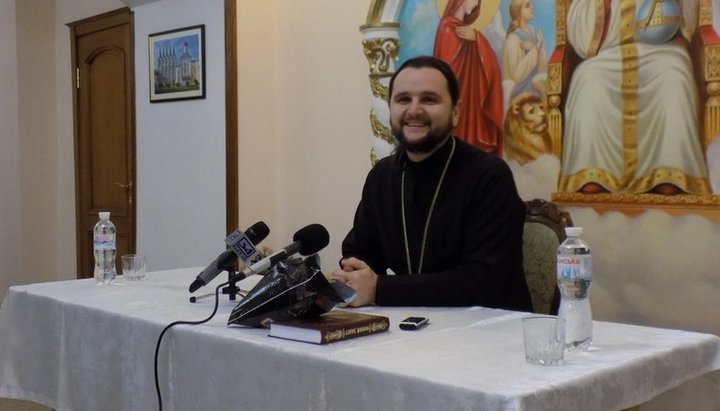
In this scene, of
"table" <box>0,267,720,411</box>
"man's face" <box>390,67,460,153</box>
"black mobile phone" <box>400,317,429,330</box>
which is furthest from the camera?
"man's face" <box>390,67,460,153</box>

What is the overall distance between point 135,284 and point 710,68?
2.11 metres

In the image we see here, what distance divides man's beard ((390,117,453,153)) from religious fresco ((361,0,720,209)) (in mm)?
784

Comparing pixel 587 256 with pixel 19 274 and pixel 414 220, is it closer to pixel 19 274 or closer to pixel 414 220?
pixel 414 220

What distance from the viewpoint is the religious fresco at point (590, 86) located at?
2.84 meters

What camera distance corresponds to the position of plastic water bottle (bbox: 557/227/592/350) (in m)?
1.64

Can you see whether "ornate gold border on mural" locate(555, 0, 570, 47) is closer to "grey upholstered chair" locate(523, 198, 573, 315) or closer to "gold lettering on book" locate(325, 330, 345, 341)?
"grey upholstered chair" locate(523, 198, 573, 315)

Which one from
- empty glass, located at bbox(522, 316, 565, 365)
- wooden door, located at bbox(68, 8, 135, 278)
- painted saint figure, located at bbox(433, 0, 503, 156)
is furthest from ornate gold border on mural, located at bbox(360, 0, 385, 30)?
empty glass, located at bbox(522, 316, 565, 365)

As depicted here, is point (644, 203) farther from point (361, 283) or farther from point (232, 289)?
point (232, 289)

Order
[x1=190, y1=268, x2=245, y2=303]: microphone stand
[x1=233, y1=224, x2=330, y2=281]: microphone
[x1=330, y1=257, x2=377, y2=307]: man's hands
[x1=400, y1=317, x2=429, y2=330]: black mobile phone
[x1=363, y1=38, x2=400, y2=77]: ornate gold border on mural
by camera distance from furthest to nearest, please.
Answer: [x1=363, y1=38, x2=400, y2=77]: ornate gold border on mural, [x1=190, y1=268, x2=245, y2=303]: microphone stand, [x1=330, y1=257, x2=377, y2=307]: man's hands, [x1=233, y1=224, x2=330, y2=281]: microphone, [x1=400, y1=317, x2=429, y2=330]: black mobile phone

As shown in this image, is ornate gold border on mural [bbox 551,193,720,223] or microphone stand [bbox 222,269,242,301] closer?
microphone stand [bbox 222,269,242,301]

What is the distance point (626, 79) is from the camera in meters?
3.04

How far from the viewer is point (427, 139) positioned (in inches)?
104

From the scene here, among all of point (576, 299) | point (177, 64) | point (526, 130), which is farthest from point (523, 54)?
point (177, 64)

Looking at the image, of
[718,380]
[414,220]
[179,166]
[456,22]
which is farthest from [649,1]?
[179,166]
